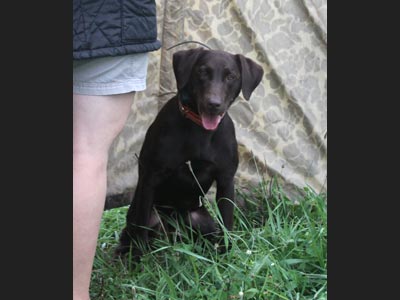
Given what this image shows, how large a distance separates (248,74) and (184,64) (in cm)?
31

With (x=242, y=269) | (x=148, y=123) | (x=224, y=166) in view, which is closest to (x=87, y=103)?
(x=242, y=269)

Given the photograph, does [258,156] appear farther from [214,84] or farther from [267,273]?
[267,273]

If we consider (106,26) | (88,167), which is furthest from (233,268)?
(106,26)

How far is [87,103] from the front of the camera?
2.30 metres

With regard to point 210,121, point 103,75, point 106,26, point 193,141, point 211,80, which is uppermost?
point 106,26

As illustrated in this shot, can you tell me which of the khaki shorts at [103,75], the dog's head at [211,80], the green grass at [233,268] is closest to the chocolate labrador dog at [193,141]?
the dog's head at [211,80]

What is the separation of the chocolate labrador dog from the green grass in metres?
0.18

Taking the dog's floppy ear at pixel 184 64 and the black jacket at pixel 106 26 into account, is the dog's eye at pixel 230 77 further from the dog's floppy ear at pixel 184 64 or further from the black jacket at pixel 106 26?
the black jacket at pixel 106 26

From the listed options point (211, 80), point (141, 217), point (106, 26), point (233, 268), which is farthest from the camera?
point (141, 217)

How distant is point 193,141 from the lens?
3.27 meters

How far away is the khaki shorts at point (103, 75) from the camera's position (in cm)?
230

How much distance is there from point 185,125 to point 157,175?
27cm

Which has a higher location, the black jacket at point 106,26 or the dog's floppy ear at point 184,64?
the black jacket at point 106,26

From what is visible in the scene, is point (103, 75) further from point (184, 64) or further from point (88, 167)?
point (184, 64)
